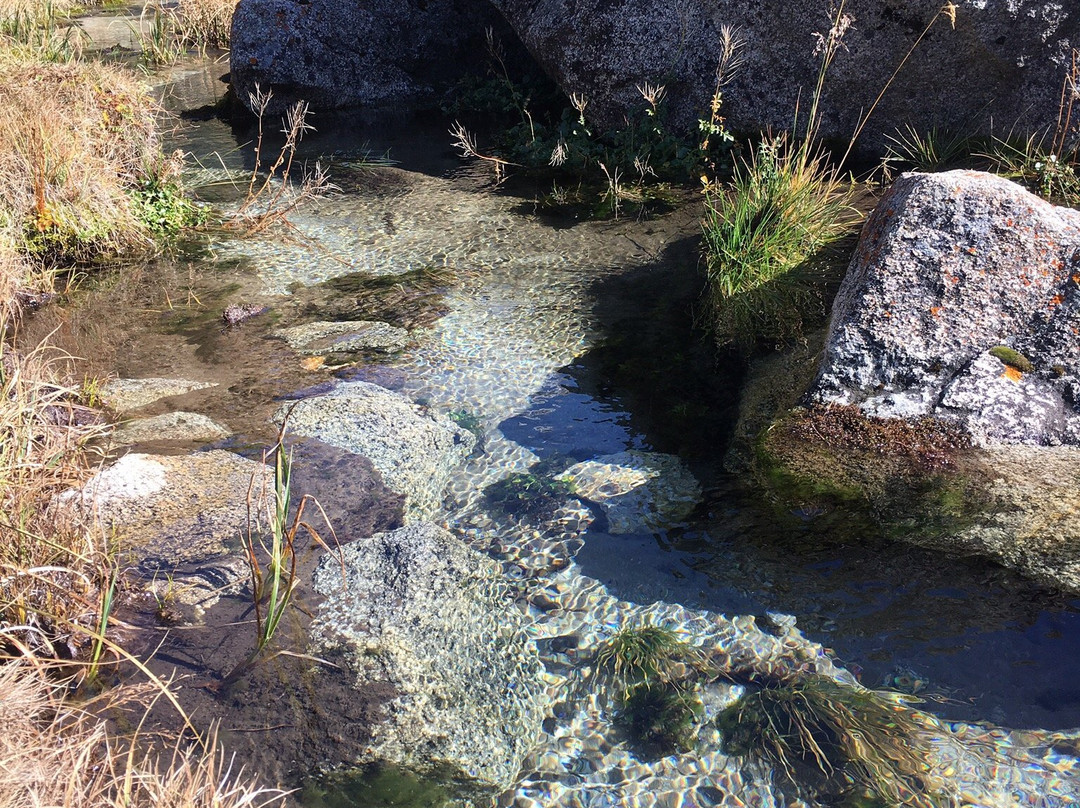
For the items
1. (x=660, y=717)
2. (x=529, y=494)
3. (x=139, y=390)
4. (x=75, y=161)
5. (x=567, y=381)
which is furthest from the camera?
(x=75, y=161)

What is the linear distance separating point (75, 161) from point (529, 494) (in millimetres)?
4601

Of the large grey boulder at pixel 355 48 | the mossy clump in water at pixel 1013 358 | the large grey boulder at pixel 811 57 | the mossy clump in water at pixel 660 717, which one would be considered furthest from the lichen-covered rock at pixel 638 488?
the large grey boulder at pixel 355 48

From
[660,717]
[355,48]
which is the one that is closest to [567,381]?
[660,717]

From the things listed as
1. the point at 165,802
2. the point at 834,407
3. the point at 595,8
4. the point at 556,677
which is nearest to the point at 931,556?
the point at 834,407

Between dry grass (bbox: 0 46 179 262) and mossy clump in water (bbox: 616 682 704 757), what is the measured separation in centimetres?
552

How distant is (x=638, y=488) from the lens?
13.8 ft

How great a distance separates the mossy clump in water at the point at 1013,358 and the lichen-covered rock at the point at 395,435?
8.55ft

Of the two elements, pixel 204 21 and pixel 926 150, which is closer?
pixel 926 150

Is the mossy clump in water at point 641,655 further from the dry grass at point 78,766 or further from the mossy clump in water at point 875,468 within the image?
the dry grass at point 78,766

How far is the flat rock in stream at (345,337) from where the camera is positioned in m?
5.46

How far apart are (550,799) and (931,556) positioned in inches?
73.7

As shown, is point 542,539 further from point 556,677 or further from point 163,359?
point 163,359

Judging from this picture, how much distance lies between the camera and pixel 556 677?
3236 mm

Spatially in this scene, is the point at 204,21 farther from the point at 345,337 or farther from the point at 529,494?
the point at 529,494
